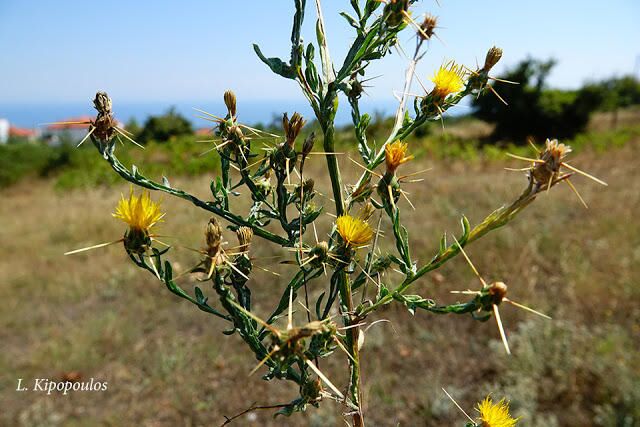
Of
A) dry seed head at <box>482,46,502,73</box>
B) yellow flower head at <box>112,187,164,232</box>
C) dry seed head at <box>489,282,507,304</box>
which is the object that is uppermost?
dry seed head at <box>482,46,502,73</box>

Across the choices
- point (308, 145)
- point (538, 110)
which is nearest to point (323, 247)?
point (308, 145)

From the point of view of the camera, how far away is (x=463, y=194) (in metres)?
10.1

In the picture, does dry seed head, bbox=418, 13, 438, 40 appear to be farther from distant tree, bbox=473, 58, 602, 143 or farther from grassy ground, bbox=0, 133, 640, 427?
distant tree, bbox=473, 58, 602, 143

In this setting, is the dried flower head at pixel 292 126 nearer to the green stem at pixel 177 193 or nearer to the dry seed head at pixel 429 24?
the green stem at pixel 177 193

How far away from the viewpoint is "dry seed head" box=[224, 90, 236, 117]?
99 cm

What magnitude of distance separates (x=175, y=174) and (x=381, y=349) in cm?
1222

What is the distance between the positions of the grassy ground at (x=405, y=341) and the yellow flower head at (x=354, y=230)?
3.58m

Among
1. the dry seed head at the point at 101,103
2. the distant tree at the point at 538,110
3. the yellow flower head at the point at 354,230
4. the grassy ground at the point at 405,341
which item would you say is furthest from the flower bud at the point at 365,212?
the distant tree at the point at 538,110

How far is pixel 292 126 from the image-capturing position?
2.94ft

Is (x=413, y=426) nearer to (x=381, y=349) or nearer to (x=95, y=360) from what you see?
(x=381, y=349)

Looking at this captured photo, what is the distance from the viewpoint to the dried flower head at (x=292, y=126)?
890mm

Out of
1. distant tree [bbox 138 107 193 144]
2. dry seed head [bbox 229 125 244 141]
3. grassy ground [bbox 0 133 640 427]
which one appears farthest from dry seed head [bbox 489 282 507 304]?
distant tree [bbox 138 107 193 144]

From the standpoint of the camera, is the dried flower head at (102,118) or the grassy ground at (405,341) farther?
the grassy ground at (405,341)

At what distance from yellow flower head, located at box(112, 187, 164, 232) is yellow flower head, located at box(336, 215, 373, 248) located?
32 centimetres
